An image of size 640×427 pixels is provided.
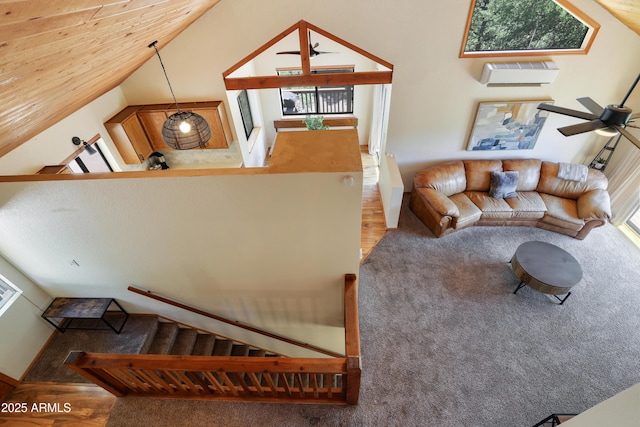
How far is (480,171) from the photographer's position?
16.9 feet

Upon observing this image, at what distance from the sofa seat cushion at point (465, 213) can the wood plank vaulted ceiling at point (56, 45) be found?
4470mm

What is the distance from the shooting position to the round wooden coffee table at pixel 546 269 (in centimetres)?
375

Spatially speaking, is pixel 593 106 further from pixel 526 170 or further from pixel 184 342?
pixel 184 342

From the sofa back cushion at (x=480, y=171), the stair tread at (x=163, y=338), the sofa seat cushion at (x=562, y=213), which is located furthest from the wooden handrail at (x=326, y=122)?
the stair tread at (x=163, y=338)

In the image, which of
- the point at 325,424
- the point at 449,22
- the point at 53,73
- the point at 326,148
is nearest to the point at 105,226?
the point at 53,73

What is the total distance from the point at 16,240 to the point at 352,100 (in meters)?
6.48

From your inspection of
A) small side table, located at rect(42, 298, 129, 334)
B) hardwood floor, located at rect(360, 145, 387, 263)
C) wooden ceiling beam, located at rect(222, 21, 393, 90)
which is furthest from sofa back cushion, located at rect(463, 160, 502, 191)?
small side table, located at rect(42, 298, 129, 334)

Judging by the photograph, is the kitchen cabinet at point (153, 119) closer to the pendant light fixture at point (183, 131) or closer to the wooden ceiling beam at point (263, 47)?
the wooden ceiling beam at point (263, 47)

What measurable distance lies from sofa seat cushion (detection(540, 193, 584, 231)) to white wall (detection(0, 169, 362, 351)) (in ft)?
12.7

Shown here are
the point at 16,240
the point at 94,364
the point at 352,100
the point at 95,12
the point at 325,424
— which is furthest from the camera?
the point at 352,100

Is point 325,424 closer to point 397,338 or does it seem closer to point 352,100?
point 397,338

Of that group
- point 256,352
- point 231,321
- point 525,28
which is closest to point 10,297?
point 231,321

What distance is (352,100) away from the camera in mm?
7238

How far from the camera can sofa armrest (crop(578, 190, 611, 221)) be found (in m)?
4.53
